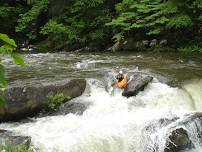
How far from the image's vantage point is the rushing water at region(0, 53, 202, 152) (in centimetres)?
780

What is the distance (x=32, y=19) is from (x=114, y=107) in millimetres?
13407

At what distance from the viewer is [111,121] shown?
8.54m

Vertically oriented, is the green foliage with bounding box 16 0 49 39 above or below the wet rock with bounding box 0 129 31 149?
above

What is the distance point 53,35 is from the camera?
20.0 m

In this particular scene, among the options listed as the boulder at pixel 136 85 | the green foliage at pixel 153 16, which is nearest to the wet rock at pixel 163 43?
the green foliage at pixel 153 16

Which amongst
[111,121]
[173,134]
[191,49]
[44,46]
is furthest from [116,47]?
[173,134]

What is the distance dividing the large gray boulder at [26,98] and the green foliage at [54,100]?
0.24 ft

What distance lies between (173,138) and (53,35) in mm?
13178

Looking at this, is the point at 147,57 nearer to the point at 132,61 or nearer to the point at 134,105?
the point at 132,61

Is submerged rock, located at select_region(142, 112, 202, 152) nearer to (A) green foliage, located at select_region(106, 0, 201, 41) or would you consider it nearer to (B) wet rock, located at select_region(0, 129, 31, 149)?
(B) wet rock, located at select_region(0, 129, 31, 149)

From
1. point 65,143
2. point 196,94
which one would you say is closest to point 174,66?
point 196,94

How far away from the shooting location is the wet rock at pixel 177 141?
7.85 meters

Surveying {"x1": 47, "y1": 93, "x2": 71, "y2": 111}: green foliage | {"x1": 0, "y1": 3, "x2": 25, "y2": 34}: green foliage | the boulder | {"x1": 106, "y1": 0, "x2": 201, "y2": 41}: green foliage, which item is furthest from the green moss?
{"x1": 47, "y1": 93, "x2": 71, "y2": 111}: green foliage

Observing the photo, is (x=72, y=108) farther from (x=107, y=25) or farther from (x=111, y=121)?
(x=107, y=25)
